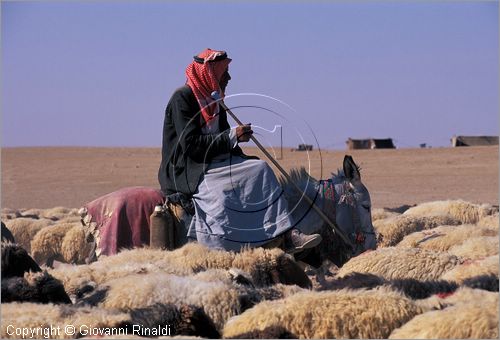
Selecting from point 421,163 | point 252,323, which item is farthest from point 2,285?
point 421,163

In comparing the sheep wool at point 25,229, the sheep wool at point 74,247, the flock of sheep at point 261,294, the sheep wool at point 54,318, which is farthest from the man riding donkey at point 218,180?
the sheep wool at point 25,229

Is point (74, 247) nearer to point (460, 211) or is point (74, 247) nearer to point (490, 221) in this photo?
point (490, 221)

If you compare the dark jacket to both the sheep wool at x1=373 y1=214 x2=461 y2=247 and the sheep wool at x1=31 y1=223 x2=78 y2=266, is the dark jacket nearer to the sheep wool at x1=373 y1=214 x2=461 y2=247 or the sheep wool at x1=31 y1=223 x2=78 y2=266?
the sheep wool at x1=373 y1=214 x2=461 y2=247

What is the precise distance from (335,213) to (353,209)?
0.51 feet

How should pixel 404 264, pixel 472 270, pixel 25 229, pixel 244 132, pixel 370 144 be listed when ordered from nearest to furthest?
1. pixel 472 270
2. pixel 404 264
3. pixel 244 132
4. pixel 25 229
5. pixel 370 144

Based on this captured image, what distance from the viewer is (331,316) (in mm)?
6277

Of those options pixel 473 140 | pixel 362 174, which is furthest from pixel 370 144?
pixel 362 174

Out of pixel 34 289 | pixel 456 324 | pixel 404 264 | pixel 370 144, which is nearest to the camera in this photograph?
pixel 456 324

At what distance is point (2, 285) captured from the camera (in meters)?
7.02

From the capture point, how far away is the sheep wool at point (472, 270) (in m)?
7.73

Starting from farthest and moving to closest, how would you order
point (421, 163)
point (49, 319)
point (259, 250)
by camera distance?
point (421, 163) → point (259, 250) → point (49, 319)

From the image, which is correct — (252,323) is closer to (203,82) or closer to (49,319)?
(49,319)

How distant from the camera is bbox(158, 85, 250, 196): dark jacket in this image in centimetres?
888

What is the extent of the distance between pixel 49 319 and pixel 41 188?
30360 millimetres
